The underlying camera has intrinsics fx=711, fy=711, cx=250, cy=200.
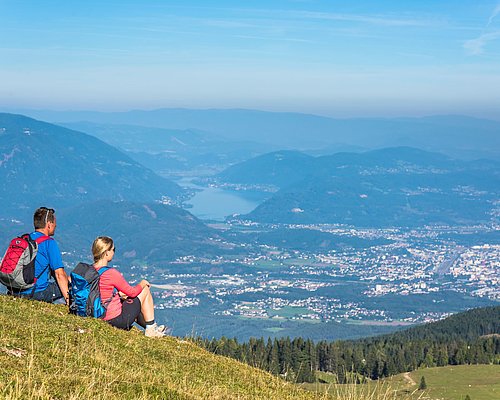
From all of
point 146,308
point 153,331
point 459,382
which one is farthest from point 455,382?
point 146,308

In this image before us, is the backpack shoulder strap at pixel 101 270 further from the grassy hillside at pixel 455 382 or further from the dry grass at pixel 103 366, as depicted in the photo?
the grassy hillside at pixel 455 382

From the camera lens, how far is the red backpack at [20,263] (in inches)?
539

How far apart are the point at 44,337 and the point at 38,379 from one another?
2844 millimetres

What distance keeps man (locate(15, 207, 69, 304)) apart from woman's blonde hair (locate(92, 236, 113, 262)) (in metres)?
1.16

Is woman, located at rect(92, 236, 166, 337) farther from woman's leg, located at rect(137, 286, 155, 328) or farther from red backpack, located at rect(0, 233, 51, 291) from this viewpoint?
red backpack, located at rect(0, 233, 51, 291)

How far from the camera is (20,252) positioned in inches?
539

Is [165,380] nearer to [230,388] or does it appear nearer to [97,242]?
[230,388]

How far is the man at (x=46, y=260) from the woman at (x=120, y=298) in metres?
1.13

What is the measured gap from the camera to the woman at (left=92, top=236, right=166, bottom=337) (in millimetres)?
13117

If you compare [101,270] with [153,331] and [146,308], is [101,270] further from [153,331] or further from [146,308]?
[153,331]

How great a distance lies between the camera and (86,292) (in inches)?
530

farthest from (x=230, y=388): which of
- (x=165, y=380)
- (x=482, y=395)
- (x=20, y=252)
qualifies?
(x=482, y=395)

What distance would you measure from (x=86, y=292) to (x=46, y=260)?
3.93ft

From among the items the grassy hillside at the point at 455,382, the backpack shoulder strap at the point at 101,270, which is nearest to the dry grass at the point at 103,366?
the backpack shoulder strap at the point at 101,270
